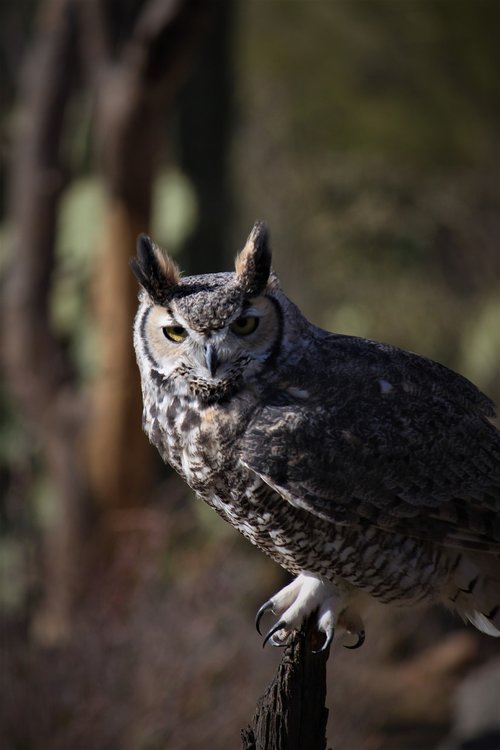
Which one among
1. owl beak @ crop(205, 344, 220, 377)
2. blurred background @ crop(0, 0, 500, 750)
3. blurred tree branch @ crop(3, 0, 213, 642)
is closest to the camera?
owl beak @ crop(205, 344, 220, 377)

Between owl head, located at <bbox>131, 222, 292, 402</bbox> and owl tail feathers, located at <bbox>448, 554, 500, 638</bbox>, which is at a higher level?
owl head, located at <bbox>131, 222, 292, 402</bbox>

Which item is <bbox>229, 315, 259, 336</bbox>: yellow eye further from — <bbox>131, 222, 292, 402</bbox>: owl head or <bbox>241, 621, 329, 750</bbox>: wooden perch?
<bbox>241, 621, 329, 750</bbox>: wooden perch

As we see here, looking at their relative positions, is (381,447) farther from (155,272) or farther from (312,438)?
(155,272)

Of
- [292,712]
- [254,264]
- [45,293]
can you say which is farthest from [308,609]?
[45,293]

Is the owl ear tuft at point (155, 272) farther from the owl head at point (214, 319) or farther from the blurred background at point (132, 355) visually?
the blurred background at point (132, 355)

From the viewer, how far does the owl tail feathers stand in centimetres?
240

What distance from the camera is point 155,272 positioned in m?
2.16

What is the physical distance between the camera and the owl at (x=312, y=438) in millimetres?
2117

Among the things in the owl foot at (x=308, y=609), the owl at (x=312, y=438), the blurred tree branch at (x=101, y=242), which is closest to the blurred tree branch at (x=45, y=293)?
the blurred tree branch at (x=101, y=242)

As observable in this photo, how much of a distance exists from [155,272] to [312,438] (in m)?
0.44

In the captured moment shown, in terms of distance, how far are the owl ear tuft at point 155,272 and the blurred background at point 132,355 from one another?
2.17m

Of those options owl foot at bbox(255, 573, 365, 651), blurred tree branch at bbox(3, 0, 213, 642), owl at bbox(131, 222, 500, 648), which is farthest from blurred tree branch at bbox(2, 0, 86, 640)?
owl at bbox(131, 222, 500, 648)

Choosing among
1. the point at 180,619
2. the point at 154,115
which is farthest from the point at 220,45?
the point at 180,619

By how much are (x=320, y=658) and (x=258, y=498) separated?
0.35 m
